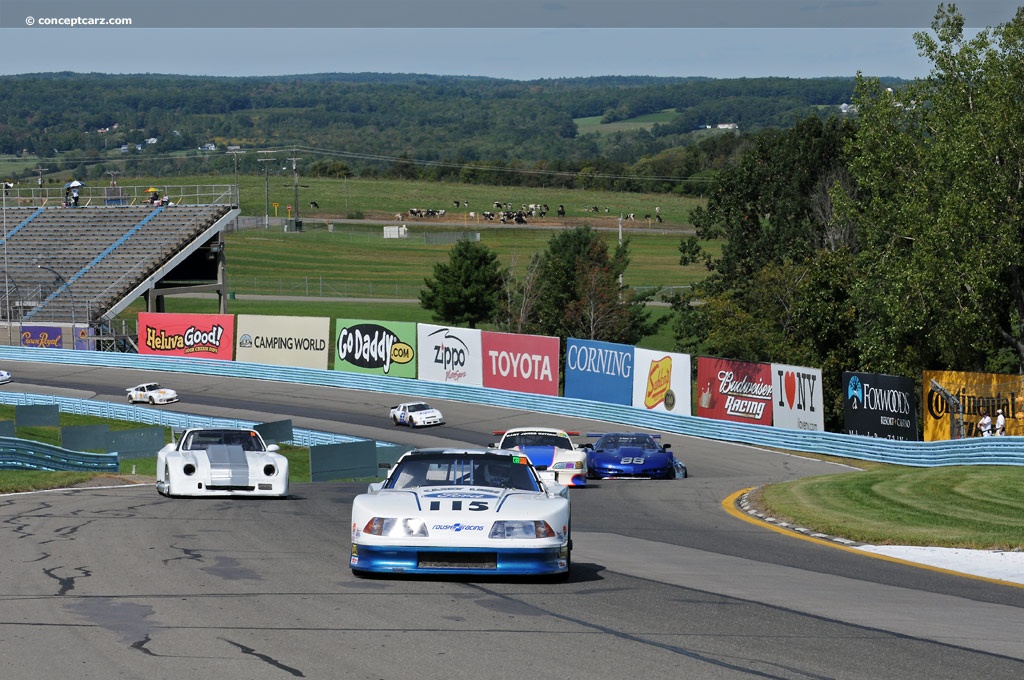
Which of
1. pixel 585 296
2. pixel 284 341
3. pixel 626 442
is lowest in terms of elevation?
pixel 626 442

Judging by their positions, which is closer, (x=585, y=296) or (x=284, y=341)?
(x=284, y=341)

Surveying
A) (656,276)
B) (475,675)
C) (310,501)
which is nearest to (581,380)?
(310,501)

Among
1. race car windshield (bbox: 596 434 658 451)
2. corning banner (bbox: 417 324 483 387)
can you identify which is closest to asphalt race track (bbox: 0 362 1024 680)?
race car windshield (bbox: 596 434 658 451)

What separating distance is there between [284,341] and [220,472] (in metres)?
39.9

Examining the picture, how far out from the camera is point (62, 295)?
230ft

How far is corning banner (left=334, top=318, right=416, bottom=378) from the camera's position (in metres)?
54.2

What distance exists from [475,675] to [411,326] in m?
47.2

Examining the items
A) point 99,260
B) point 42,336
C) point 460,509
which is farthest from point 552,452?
point 99,260

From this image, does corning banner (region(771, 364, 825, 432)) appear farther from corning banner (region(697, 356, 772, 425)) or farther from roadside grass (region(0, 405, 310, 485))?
roadside grass (region(0, 405, 310, 485))

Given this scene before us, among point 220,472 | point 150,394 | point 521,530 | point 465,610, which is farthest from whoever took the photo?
point 150,394

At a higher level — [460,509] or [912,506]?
[460,509]

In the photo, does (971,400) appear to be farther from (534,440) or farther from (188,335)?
(188,335)

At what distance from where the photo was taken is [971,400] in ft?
114

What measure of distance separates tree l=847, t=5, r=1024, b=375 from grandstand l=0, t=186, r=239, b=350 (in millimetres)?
39990
